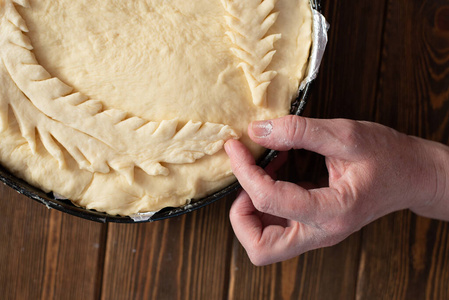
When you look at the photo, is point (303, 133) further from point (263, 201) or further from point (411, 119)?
point (411, 119)

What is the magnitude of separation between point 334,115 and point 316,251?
0.32 metres

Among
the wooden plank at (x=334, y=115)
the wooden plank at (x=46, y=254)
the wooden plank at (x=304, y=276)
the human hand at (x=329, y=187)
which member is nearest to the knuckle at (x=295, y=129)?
the human hand at (x=329, y=187)

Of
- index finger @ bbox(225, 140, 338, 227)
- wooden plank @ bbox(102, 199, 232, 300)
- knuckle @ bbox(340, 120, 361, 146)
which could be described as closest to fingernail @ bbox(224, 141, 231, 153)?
index finger @ bbox(225, 140, 338, 227)

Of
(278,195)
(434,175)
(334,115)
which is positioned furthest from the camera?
(334,115)

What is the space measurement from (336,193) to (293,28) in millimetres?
296

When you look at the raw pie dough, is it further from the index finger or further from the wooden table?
the wooden table

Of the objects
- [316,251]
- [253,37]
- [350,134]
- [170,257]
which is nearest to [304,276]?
[316,251]

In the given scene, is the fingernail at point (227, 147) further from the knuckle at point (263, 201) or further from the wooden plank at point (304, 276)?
the wooden plank at point (304, 276)

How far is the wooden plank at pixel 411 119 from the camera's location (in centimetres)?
93

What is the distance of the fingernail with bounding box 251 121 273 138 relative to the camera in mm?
656

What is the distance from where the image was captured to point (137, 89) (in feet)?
2.21

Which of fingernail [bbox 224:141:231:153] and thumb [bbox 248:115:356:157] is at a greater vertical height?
thumb [bbox 248:115:356:157]

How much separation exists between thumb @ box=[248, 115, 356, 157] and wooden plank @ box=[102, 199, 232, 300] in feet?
1.03

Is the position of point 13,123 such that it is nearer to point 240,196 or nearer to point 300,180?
point 240,196
